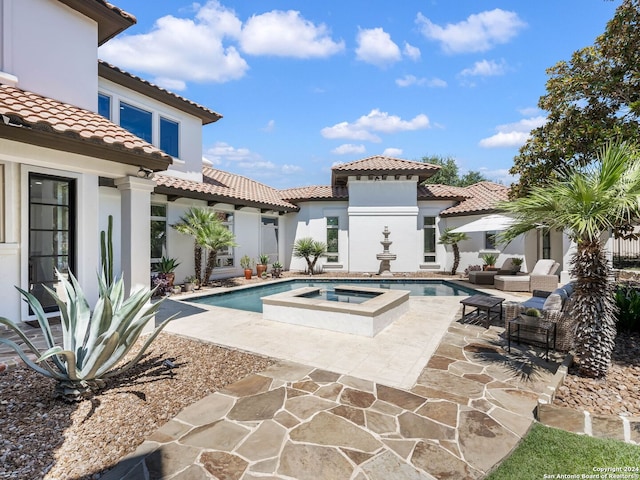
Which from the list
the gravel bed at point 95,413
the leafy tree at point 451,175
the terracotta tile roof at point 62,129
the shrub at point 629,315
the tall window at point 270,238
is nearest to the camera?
the gravel bed at point 95,413

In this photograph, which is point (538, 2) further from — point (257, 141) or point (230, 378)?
point (257, 141)

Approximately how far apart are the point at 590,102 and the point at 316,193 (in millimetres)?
14029

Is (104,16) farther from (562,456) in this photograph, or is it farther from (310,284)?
(310,284)

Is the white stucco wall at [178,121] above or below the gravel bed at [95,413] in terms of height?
above

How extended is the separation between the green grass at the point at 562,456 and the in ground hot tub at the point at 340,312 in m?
3.74

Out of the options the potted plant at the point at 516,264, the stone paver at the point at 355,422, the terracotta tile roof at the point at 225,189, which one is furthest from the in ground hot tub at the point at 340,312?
the potted plant at the point at 516,264

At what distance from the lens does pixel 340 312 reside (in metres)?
7.24

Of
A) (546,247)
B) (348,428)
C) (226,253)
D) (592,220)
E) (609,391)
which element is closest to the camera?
(348,428)

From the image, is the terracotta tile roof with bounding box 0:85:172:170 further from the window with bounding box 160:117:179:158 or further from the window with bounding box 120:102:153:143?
the window with bounding box 160:117:179:158

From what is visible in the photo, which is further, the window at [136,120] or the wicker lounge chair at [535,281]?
the window at [136,120]

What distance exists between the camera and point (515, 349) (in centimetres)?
629

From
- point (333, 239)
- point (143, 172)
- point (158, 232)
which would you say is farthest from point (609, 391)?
point (333, 239)

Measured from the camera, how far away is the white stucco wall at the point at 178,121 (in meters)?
11.8

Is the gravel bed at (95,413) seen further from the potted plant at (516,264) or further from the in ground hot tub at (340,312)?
the potted plant at (516,264)
